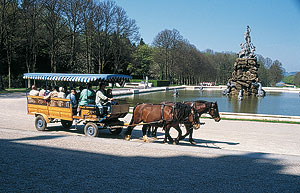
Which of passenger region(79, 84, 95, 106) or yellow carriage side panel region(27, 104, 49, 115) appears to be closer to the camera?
passenger region(79, 84, 95, 106)

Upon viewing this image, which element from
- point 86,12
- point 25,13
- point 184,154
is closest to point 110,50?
point 86,12

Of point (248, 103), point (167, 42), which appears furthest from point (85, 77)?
point (167, 42)

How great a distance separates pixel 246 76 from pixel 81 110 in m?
36.6

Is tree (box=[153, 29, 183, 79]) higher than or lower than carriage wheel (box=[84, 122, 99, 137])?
higher

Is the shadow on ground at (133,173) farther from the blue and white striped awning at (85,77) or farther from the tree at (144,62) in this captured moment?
the tree at (144,62)

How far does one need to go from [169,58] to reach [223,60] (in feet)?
111

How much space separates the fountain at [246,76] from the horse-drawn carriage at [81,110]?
108ft

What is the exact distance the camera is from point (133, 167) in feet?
23.7

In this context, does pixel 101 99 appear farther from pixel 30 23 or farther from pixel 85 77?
pixel 30 23

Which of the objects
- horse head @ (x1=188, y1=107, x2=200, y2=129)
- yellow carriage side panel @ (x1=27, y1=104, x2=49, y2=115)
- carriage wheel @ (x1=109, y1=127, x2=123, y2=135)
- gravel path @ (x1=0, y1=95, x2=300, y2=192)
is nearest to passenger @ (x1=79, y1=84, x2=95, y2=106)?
carriage wheel @ (x1=109, y1=127, x2=123, y2=135)

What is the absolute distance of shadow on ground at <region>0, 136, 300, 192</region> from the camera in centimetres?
590

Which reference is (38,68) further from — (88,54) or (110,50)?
(110,50)

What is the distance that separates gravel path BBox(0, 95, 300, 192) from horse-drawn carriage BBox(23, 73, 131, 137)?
54.6 inches

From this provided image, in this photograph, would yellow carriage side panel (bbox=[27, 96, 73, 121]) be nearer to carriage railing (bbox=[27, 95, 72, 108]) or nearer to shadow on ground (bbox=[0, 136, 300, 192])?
carriage railing (bbox=[27, 95, 72, 108])
